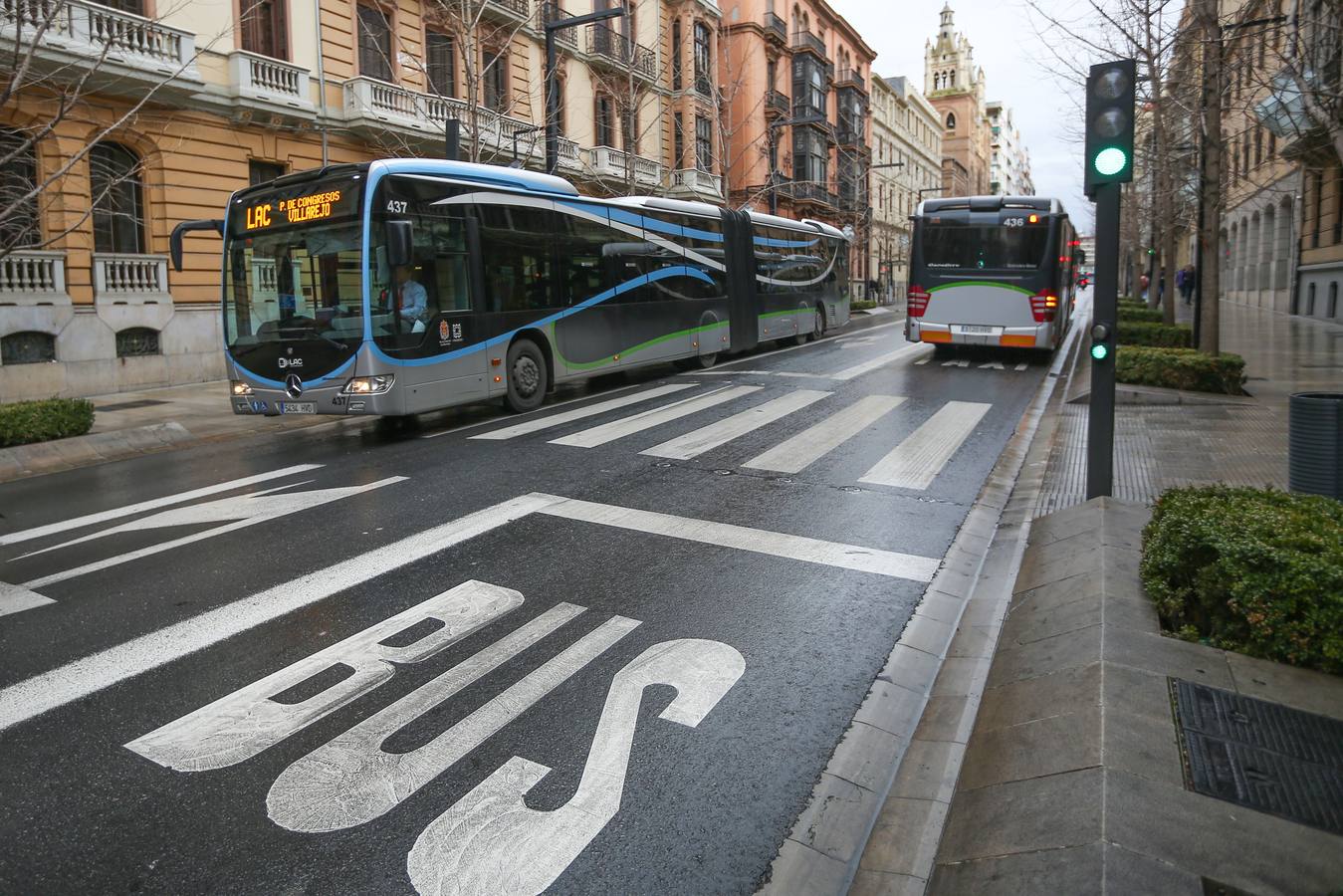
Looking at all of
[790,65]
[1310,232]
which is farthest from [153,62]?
[790,65]

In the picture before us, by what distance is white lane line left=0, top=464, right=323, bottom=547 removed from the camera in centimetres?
715

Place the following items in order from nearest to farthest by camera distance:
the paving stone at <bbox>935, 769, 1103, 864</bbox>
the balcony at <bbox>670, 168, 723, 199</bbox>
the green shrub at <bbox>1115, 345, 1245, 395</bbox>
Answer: the paving stone at <bbox>935, 769, 1103, 864</bbox>
the green shrub at <bbox>1115, 345, 1245, 395</bbox>
the balcony at <bbox>670, 168, 723, 199</bbox>

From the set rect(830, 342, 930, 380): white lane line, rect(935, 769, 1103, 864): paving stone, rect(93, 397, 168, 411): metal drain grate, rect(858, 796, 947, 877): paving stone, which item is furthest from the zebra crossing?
rect(93, 397, 168, 411): metal drain grate

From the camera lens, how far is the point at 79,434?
35.6 feet

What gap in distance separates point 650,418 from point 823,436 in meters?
2.43

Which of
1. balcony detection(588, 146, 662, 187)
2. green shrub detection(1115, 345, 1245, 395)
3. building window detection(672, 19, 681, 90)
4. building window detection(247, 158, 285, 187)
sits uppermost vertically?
building window detection(672, 19, 681, 90)

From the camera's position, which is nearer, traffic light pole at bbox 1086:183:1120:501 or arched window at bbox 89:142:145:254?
traffic light pole at bbox 1086:183:1120:501

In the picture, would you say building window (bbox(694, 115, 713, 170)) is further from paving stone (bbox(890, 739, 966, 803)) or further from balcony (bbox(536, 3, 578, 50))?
paving stone (bbox(890, 739, 966, 803))

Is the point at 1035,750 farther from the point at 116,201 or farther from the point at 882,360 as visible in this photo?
the point at 116,201

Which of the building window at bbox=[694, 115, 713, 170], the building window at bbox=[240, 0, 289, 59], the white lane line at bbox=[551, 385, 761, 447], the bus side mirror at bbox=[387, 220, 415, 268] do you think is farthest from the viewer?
the building window at bbox=[694, 115, 713, 170]

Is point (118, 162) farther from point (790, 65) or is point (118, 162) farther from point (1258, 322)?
point (790, 65)

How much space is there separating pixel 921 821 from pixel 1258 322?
32352 mm

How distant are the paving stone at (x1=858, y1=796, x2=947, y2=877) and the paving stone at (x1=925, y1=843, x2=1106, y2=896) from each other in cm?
19

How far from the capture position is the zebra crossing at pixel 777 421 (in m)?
9.16
